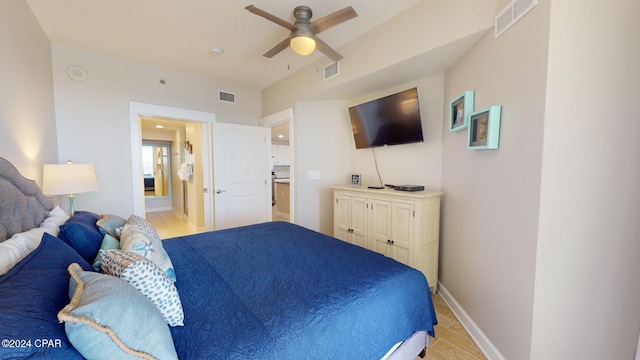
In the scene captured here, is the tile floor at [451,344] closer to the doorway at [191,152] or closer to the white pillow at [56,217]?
the white pillow at [56,217]

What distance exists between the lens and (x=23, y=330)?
1.99 feet

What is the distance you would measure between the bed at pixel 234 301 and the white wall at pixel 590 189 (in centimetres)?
67

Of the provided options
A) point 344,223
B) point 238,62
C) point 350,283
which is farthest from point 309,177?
point 350,283

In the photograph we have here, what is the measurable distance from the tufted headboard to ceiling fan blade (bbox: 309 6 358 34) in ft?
6.88

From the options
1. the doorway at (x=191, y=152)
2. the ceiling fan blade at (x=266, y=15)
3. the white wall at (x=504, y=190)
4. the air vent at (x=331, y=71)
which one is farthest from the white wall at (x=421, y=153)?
the doorway at (x=191, y=152)

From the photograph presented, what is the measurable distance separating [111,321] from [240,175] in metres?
3.34

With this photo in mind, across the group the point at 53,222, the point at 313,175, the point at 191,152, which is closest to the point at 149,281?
the point at 53,222

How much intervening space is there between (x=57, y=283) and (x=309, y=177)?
282 centimetres

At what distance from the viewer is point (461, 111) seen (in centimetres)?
201

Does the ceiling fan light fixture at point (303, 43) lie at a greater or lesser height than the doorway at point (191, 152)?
greater

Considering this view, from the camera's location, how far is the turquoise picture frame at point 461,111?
193cm

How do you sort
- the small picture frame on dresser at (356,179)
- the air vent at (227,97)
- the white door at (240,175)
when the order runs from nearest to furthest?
the small picture frame on dresser at (356,179), the white door at (240,175), the air vent at (227,97)

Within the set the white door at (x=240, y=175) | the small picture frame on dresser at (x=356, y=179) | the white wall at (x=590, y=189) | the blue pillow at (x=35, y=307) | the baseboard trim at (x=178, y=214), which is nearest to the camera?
the blue pillow at (x=35, y=307)

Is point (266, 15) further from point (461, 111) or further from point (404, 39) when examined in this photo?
point (461, 111)
